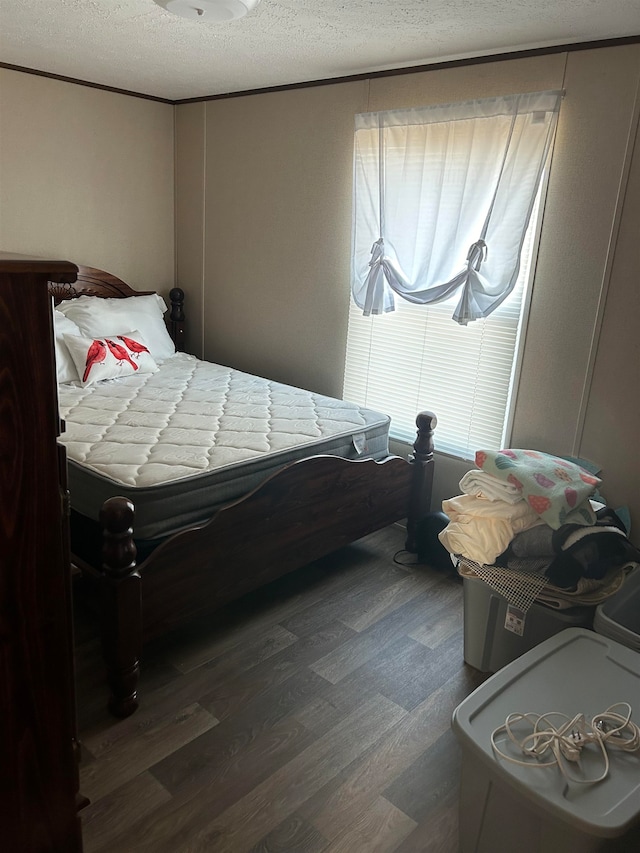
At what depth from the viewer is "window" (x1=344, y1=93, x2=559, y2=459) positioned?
275 centimetres

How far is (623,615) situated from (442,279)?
5.39 ft

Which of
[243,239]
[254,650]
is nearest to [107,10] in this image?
[243,239]

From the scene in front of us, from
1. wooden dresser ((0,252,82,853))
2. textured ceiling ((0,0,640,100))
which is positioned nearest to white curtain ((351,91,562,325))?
textured ceiling ((0,0,640,100))

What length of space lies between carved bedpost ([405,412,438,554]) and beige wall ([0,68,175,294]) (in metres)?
2.28

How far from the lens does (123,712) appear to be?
1994 millimetres

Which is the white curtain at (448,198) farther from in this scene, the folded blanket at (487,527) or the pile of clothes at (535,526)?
the folded blanket at (487,527)

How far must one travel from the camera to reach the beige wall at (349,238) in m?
2.50

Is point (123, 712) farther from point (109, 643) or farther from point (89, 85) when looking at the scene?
point (89, 85)

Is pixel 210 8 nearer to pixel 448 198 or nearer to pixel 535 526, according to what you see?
pixel 448 198

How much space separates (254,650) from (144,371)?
1.82 meters

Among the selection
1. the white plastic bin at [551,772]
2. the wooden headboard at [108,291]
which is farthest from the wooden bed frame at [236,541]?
the wooden headboard at [108,291]

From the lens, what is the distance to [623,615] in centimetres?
196

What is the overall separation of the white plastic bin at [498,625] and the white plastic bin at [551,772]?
0.28 m

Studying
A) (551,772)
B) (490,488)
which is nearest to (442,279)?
(490,488)
